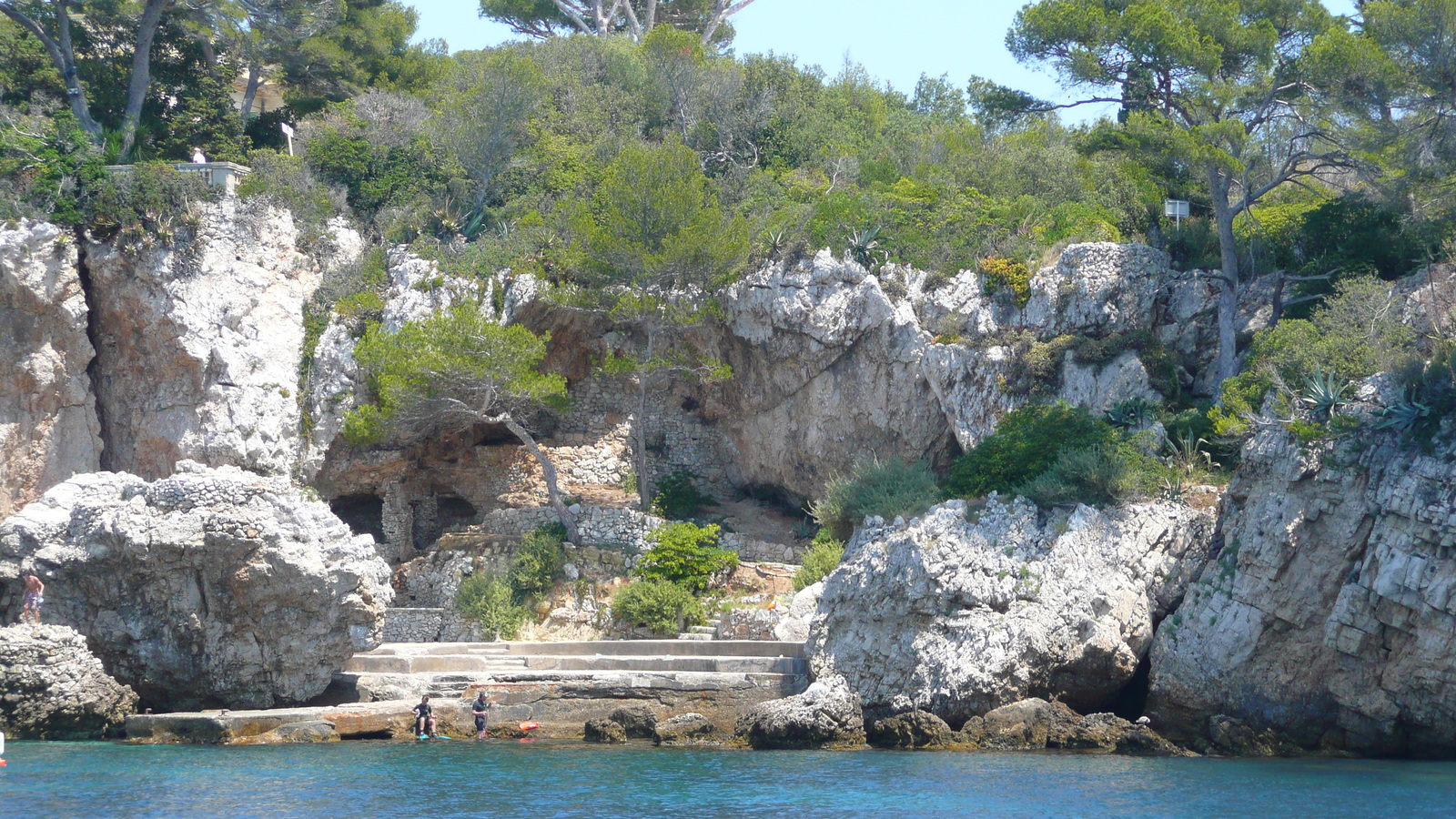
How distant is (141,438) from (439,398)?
6511 mm

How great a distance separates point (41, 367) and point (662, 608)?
44.9ft

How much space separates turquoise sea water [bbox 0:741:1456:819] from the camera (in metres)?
12.6

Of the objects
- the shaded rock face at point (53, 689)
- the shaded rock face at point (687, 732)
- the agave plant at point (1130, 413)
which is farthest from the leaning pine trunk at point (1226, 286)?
the shaded rock face at point (53, 689)

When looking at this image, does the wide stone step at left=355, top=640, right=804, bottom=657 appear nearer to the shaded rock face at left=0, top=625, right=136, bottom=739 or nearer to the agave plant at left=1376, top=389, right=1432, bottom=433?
the shaded rock face at left=0, top=625, right=136, bottom=739

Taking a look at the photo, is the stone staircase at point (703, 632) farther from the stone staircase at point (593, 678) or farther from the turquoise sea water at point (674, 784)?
the turquoise sea water at point (674, 784)

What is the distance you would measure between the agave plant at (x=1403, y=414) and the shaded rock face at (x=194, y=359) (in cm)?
1982

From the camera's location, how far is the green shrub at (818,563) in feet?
74.5

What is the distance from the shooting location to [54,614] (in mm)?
18750

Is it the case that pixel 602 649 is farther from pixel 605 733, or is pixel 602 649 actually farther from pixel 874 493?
pixel 874 493

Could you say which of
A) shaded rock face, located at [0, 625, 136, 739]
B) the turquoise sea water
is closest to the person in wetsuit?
the turquoise sea water

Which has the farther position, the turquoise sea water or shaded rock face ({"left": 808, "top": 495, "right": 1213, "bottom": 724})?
shaded rock face ({"left": 808, "top": 495, "right": 1213, "bottom": 724})

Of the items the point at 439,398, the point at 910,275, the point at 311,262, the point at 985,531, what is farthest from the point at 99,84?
the point at 985,531

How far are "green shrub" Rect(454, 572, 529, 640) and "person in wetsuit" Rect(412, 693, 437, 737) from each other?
484cm

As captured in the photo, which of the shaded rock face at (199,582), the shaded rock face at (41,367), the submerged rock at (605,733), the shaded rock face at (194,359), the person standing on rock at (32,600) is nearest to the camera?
the submerged rock at (605,733)
